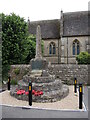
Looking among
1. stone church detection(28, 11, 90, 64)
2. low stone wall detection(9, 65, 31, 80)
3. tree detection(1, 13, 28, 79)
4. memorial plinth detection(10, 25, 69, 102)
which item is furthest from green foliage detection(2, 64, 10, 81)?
stone church detection(28, 11, 90, 64)

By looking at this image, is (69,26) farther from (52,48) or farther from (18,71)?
(18,71)

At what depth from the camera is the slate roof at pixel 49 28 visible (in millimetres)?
26391

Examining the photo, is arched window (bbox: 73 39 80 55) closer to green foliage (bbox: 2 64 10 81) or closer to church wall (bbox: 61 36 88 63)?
church wall (bbox: 61 36 88 63)

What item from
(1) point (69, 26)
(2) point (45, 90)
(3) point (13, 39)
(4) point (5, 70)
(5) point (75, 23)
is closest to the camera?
(2) point (45, 90)

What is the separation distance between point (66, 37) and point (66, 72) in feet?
40.1

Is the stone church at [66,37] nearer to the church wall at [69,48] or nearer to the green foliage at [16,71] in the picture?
the church wall at [69,48]

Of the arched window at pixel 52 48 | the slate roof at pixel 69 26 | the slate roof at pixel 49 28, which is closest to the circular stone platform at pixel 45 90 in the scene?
the slate roof at pixel 69 26

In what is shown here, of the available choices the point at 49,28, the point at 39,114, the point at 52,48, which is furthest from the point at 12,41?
the point at 49,28

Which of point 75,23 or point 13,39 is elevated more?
point 75,23

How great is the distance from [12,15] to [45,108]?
1387cm

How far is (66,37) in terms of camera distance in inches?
943

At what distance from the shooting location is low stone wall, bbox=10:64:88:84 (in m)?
13.3

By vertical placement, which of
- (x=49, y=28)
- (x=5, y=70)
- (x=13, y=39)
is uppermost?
(x=49, y=28)

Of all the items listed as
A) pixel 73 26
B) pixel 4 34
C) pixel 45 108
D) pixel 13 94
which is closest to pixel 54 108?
pixel 45 108
